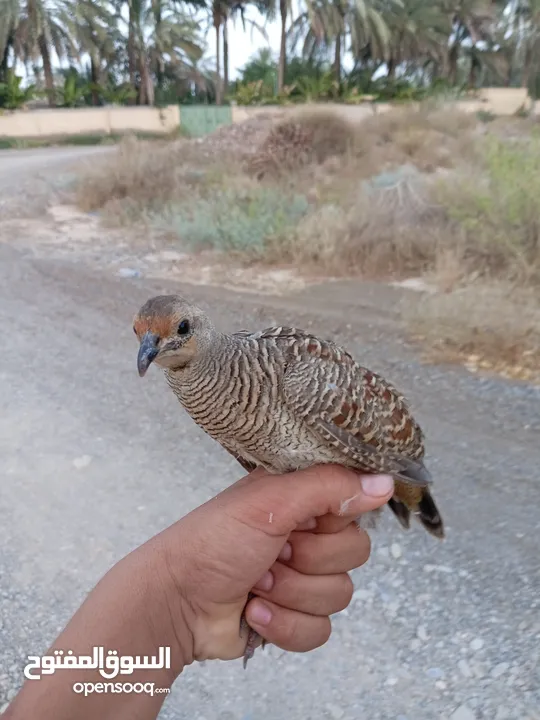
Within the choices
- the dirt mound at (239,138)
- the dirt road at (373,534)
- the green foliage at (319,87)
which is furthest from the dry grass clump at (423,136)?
the green foliage at (319,87)

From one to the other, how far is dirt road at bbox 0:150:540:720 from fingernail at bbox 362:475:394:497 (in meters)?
0.89

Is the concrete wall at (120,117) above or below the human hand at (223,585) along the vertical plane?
above

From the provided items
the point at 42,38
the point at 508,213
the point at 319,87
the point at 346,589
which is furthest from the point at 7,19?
the point at 346,589

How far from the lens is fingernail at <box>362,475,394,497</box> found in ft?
7.29

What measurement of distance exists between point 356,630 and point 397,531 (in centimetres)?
69

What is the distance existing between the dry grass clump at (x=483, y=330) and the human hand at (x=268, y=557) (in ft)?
9.58

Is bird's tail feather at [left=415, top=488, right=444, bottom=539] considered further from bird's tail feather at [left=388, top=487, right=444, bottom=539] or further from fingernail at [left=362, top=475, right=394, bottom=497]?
fingernail at [left=362, top=475, right=394, bottom=497]

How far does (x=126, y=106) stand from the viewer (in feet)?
108

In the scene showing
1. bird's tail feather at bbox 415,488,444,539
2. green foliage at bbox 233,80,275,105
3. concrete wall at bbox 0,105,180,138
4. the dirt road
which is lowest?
the dirt road

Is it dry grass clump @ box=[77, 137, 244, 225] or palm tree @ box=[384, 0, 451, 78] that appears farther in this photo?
palm tree @ box=[384, 0, 451, 78]

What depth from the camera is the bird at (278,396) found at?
1.79 m

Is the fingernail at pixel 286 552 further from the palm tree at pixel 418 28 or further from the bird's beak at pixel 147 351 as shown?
the palm tree at pixel 418 28

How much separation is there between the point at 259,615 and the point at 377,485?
0.64 m

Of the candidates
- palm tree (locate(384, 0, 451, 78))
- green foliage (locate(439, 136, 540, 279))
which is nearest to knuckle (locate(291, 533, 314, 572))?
green foliage (locate(439, 136, 540, 279))
